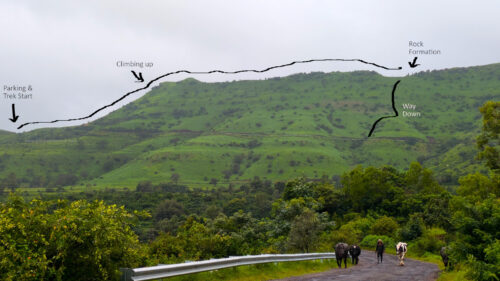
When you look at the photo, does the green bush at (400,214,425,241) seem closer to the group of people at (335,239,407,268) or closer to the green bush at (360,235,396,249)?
the green bush at (360,235,396,249)

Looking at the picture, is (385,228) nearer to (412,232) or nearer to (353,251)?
(412,232)

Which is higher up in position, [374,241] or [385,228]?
[385,228]

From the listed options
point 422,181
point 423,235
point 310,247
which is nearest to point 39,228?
point 310,247

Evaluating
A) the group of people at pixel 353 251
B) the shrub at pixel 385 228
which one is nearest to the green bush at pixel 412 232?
the shrub at pixel 385 228

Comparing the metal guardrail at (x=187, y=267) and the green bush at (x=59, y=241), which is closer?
the green bush at (x=59, y=241)

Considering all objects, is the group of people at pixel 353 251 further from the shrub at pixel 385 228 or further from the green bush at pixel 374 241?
the shrub at pixel 385 228

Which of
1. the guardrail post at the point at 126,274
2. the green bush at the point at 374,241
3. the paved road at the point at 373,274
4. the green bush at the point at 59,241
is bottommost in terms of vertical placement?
the green bush at the point at 374,241

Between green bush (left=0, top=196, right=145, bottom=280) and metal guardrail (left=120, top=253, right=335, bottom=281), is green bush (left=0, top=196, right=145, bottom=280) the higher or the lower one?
the higher one

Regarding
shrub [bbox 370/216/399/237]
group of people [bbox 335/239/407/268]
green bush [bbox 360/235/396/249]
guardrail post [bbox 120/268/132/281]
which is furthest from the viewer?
shrub [bbox 370/216/399/237]

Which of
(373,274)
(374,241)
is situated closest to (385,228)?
(374,241)

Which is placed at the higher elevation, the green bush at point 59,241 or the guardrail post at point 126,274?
the green bush at point 59,241

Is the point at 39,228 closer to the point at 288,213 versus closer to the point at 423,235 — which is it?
the point at 288,213

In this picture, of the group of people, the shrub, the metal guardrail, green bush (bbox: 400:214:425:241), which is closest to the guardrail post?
the metal guardrail

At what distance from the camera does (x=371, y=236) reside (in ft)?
195
